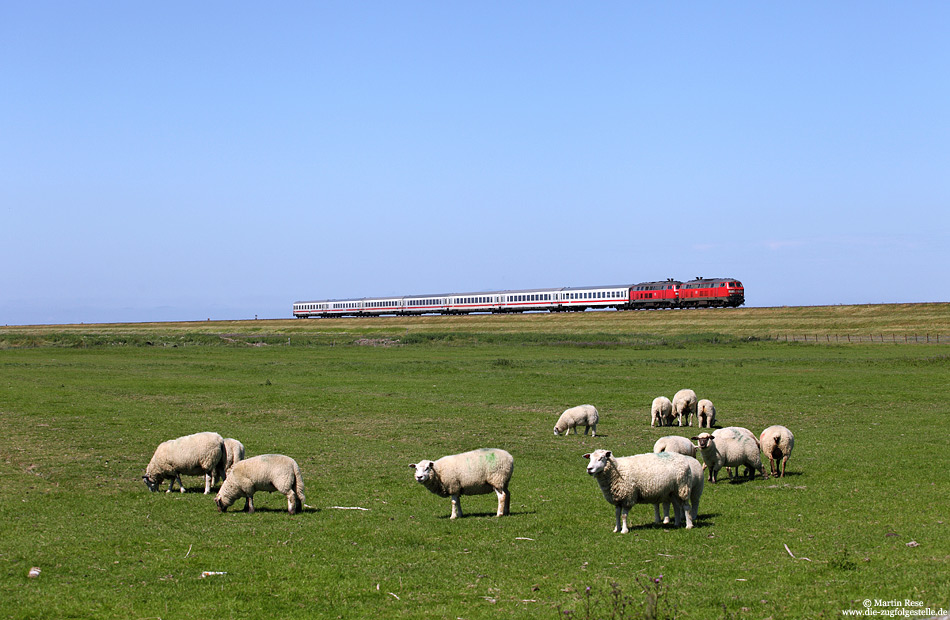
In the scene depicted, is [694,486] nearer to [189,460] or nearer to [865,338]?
[189,460]

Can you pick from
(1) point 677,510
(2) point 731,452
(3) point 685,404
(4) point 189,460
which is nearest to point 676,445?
(2) point 731,452

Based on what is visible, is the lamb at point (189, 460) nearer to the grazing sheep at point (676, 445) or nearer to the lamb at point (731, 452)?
the grazing sheep at point (676, 445)

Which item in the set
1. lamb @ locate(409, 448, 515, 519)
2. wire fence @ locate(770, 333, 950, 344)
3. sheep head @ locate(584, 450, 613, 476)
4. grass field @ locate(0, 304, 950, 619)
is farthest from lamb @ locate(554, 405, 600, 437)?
wire fence @ locate(770, 333, 950, 344)

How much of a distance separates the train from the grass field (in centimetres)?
6384

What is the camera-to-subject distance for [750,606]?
9.52 metres

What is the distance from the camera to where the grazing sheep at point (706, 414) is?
2805 centimetres

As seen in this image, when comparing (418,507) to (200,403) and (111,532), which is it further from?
(200,403)

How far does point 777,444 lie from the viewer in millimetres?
19453

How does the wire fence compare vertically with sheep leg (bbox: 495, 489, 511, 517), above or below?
above

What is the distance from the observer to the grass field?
409 inches

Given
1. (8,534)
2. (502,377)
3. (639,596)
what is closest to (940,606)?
(639,596)

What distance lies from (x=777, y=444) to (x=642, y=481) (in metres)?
7.03

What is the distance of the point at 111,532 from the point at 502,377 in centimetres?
3509

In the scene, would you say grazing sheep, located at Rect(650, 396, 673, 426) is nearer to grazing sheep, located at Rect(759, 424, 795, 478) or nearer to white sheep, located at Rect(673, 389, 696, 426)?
white sheep, located at Rect(673, 389, 696, 426)
